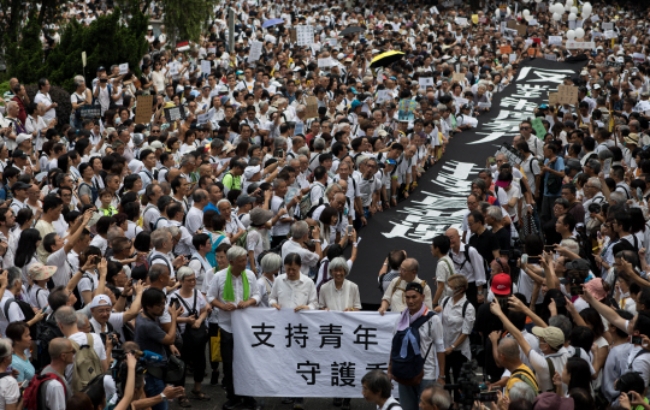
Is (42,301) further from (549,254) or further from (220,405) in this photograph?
(549,254)

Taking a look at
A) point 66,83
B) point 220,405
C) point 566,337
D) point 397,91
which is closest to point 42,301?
point 220,405

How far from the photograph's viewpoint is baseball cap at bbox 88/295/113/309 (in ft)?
22.9

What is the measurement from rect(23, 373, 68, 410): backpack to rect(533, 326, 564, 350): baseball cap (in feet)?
11.2

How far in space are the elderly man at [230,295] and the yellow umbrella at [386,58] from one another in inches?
510

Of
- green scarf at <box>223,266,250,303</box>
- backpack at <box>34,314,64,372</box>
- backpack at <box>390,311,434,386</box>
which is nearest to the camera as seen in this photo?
backpack at <box>34,314,64,372</box>

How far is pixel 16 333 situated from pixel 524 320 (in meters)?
3.83

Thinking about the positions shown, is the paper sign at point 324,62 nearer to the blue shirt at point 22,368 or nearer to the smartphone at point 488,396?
the blue shirt at point 22,368

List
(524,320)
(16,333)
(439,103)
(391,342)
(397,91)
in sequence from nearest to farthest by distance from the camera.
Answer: (16,333), (524,320), (391,342), (439,103), (397,91)

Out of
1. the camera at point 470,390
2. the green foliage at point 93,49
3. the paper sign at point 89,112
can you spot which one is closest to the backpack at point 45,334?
the camera at point 470,390

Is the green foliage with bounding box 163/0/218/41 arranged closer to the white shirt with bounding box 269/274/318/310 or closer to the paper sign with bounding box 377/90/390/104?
the paper sign with bounding box 377/90/390/104

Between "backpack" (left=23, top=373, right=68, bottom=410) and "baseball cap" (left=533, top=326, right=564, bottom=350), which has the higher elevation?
"baseball cap" (left=533, top=326, right=564, bottom=350)

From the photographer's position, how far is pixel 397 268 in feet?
27.3

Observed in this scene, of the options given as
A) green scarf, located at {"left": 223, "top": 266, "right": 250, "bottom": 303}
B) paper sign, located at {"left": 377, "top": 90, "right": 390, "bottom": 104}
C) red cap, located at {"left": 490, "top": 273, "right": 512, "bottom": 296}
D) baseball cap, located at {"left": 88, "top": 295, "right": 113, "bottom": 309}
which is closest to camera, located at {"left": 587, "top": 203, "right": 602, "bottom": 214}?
red cap, located at {"left": 490, "top": 273, "right": 512, "bottom": 296}

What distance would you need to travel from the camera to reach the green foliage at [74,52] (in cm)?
1731
